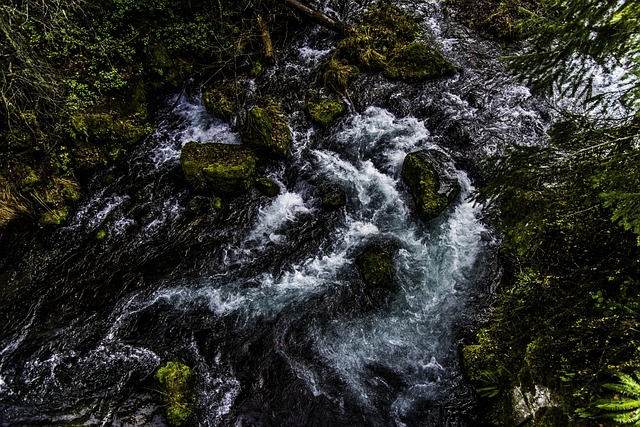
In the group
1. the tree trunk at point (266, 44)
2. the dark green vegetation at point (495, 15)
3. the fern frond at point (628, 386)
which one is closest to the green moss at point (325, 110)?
the tree trunk at point (266, 44)

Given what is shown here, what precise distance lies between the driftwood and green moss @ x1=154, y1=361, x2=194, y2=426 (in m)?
A: 9.72

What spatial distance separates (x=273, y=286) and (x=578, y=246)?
4680 millimetres

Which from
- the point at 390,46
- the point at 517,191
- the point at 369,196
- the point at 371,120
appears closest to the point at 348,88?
the point at 371,120

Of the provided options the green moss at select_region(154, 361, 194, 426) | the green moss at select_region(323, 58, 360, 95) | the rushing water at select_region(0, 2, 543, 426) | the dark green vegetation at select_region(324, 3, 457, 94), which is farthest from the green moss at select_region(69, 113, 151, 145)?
the green moss at select_region(154, 361, 194, 426)

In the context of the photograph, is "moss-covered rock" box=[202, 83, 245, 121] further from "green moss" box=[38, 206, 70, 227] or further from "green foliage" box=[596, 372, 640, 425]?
"green foliage" box=[596, 372, 640, 425]

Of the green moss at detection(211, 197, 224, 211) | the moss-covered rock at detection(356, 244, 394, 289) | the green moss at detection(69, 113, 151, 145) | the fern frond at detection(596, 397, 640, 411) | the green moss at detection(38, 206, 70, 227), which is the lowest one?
the green moss at detection(38, 206, 70, 227)

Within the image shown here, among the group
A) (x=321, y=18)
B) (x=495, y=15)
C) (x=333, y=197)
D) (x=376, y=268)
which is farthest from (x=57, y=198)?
(x=495, y=15)

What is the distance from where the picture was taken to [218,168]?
24.9 ft

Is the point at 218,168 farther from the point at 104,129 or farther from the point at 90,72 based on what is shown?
the point at 90,72

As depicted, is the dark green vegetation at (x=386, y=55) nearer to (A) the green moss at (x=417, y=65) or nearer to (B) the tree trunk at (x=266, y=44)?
(A) the green moss at (x=417, y=65)

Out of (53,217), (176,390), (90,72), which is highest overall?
(90,72)

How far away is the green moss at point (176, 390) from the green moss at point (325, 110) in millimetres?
6164

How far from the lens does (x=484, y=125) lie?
8703mm

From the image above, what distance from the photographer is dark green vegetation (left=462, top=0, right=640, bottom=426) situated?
3131mm
